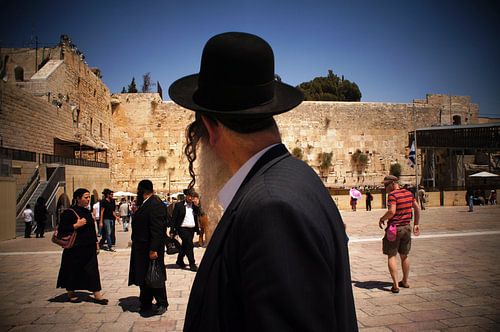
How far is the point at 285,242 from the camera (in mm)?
767

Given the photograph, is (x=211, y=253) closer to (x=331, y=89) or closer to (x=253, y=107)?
(x=253, y=107)

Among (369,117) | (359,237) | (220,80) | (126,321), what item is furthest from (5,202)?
(369,117)

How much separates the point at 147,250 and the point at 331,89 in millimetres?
38153

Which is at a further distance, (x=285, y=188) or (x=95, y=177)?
(x=95, y=177)

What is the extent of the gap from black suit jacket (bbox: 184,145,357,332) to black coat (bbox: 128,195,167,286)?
3329 mm

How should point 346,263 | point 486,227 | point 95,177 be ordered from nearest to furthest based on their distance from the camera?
point 346,263
point 486,227
point 95,177

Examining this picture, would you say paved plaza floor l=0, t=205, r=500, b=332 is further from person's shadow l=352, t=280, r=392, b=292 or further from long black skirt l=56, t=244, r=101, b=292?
long black skirt l=56, t=244, r=101, b=292

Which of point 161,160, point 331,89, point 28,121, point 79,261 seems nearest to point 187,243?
point 79,261

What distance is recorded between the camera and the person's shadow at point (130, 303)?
4.23 m

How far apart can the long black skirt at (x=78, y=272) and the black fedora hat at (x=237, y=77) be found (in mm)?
4204

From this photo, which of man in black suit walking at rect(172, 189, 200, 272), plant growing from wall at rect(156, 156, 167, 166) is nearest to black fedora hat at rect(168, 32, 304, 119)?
man in black suit walking at rect(172, 189, 200, 272)

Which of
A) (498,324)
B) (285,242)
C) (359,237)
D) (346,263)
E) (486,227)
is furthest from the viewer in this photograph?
(486,227)

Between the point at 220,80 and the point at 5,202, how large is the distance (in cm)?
1233

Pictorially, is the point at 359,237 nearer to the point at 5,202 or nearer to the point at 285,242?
the point at 285,242
